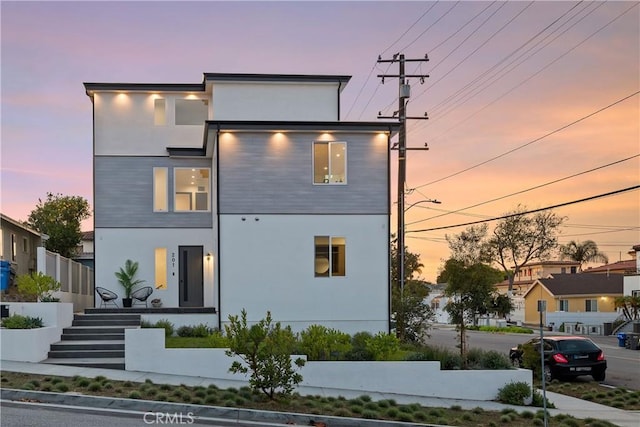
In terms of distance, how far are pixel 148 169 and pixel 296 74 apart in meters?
6.45

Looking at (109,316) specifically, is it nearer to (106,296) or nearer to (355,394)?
(106,296)

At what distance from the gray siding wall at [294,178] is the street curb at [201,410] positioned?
9577mm

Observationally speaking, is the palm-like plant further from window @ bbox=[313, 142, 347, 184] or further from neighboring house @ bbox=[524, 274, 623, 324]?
neighboring house @ bbox=[524, 274, 623, 324]

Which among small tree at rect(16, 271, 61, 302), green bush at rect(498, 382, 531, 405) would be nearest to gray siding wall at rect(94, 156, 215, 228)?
small tree at rect(16, 271, 61, 302)

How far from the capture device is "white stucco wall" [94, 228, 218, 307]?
25.3 m

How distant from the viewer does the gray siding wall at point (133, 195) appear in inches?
1014

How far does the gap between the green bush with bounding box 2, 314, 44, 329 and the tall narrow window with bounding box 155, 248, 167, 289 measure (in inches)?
293

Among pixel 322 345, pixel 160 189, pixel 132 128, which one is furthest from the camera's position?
pixel 132 128

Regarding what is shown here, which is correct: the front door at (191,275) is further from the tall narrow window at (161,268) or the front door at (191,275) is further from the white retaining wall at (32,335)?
the white retaining wall at (32,335)

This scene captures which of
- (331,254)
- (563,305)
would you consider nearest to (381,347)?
(331,254)

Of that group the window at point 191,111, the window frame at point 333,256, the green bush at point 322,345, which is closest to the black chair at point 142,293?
the window at point 191,111

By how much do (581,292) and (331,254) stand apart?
147 feet

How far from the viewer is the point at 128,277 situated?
2525 centimetres

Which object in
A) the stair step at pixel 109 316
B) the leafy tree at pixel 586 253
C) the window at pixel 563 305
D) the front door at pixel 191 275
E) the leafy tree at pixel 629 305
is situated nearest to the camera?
the stair step at pixel 109 316
